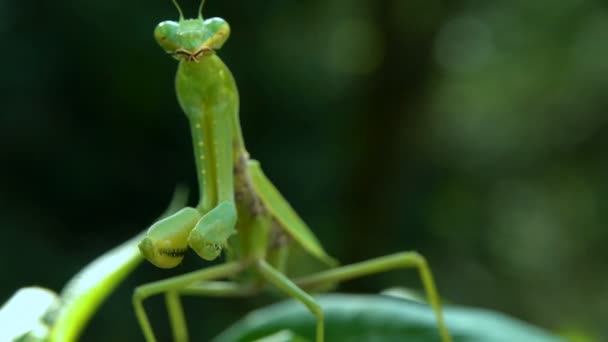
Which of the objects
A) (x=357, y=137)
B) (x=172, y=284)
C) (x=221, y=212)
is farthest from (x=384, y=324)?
(x=357, y=137)

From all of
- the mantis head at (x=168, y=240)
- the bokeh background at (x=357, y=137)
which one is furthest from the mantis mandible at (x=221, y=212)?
the bokeh background at (x=357, y=137)

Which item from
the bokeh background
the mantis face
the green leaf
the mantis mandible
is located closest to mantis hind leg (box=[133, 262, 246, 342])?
the mantis mandible

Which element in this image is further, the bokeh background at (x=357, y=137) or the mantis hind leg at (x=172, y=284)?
the bokeh background at (x=357, y=137)

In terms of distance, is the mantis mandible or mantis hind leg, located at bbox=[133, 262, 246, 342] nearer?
the mantis mandible

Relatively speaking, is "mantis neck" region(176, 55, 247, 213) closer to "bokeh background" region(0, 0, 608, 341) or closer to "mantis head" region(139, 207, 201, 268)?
"mantis head" region(139, 207, 201, 268)

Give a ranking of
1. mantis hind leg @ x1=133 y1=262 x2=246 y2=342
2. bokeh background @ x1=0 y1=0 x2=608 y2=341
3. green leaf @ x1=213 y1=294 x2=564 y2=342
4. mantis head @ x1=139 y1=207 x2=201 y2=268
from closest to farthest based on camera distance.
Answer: mantis head @ x1=139 y1=207 x2=201 y2=268 < green leaf @ x1=213 y1=294 x2=564 y2=342 < mantis hind leg @ x1=133 y1=262 x2=246 y2=342 < bokeh background @ x1=0 y1=0 x2=608 y2=341

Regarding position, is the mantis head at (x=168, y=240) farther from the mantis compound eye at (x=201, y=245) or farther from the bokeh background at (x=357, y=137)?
the bokeh background at (x=357, y=137)
